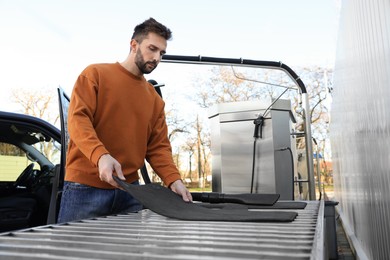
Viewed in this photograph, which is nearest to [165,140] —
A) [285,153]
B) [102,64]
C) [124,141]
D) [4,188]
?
[124,141]

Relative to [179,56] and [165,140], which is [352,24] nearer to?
[165,140]

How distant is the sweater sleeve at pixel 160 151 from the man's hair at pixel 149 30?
0.47 meters

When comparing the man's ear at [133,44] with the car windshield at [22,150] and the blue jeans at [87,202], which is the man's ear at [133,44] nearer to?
→ the blue jeans at [87,202]

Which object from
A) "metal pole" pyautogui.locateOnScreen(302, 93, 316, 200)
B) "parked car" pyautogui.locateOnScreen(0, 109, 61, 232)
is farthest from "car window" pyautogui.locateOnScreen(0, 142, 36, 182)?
"metal pole" pyautogui.locateOnScreen(302, 93, 316, 200)

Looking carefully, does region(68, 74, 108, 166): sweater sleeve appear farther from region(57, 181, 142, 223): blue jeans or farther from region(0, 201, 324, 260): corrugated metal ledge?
region(0, 201, 324, 260): corrugated metal ledge

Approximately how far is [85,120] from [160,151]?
574 mm

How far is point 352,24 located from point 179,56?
2190 mm

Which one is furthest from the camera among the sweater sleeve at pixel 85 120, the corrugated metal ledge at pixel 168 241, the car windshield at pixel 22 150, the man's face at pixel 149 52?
the car windshield at pixel 22 150

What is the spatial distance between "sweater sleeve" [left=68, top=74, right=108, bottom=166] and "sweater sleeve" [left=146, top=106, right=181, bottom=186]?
0.43 metres

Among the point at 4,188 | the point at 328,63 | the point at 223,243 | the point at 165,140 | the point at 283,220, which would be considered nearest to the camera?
the point at 223,243

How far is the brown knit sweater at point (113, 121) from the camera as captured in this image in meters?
1.94

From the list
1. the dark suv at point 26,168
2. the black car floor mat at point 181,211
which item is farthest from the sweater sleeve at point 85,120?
the dark suv at point 26,168

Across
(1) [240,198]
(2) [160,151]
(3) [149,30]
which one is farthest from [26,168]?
(1) [240,198]

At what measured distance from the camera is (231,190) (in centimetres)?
418
